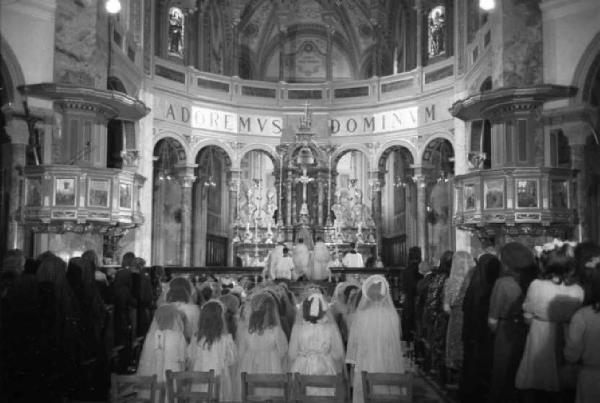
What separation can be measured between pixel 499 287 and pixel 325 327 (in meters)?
1.97

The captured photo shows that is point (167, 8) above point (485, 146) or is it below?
above

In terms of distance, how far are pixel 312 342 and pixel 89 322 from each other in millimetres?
2994

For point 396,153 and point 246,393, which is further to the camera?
point 396,153

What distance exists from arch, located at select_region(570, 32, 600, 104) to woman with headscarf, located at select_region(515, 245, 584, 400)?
1067 centimetres

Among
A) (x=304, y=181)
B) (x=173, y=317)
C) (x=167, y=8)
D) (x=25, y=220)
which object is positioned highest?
(x=167, y=8)

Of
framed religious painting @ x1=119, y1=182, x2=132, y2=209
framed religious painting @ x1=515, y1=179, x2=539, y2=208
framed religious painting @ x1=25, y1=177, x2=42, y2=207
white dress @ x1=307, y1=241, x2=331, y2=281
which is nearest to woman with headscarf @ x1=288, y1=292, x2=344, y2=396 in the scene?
white dress @ x1=307, y1=241, x2=331, y2=281

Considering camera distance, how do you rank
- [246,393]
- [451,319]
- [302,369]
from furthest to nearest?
[451,319]
[302,369]
[246,393]

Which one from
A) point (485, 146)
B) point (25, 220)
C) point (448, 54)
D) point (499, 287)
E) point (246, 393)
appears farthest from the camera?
point (448, 54)

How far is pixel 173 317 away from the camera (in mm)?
8266

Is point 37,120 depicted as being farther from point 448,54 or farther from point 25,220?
point 448,54

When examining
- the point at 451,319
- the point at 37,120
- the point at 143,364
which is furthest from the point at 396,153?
the point at 143,364

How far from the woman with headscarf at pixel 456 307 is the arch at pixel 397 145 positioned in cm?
1702

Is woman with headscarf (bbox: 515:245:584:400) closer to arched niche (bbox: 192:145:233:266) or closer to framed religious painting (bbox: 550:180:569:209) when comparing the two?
framed religious painting (bbox: 550:180:569:209)

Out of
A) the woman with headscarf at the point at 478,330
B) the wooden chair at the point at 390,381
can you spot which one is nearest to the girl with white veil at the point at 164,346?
the wooden chair at the point at 390,381
